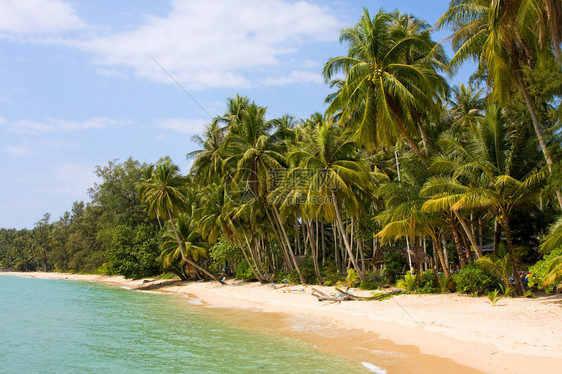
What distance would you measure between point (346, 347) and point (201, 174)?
75.2 feet

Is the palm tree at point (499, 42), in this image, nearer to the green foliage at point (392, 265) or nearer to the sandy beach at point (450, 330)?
the sandy beach at point (450, 330)

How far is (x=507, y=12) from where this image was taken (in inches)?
393

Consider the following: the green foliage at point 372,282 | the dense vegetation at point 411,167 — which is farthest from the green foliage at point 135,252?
the green foliage at point 372,282

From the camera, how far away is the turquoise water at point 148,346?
9.95m

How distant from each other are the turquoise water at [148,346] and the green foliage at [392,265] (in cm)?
907

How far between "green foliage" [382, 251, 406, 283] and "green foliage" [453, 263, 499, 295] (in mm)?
5912

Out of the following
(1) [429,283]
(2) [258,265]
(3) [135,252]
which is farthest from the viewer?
(3) [135,252]

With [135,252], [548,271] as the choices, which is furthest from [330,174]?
[135,252]

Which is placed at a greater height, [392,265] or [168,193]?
[168,193]

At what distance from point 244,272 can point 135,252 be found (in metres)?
14.0

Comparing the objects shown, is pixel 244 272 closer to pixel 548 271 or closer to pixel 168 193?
pixel 168 193

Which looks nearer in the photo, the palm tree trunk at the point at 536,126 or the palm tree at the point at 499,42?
the palm tree at the point at 499,42

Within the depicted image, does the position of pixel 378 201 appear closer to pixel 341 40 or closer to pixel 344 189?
pixel 344 189

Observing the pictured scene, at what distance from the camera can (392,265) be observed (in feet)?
69.7
